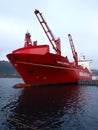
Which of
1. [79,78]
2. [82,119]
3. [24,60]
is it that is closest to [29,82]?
[24,60]

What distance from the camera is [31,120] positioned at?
1827 cm

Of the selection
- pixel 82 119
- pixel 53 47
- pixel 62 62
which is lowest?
pixel 82 119

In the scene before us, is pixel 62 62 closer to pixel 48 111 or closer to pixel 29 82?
pixel 29 82

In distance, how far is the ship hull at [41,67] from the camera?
4762 cm

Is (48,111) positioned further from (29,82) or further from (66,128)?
(29,82)

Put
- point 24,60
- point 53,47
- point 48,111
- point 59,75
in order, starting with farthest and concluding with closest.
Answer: point 53,47, point 59,75, point 24,60, point 48,111

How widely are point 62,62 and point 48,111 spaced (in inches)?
1257

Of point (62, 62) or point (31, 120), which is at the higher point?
point (62, 62)

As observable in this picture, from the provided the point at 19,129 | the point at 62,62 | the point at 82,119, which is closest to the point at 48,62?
the point at 62,62

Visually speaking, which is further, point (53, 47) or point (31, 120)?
point (53, 47)

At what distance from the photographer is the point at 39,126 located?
16.6 m

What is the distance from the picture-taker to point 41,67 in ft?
159

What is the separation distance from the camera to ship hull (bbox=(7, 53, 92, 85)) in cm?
4762

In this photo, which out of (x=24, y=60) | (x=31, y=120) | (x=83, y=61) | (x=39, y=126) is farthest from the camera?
(x=83, y=61)
